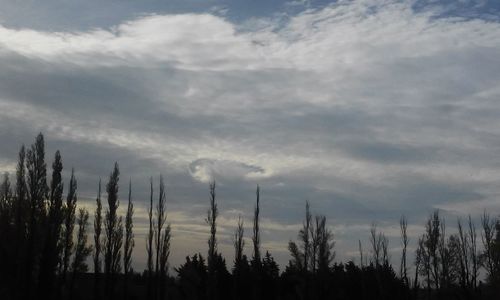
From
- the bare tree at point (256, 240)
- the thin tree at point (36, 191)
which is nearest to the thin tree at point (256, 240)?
the bare tree at point (256, 240)

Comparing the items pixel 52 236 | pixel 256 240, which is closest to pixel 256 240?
pixel 256 240

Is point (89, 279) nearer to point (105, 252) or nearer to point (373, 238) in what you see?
point (105, 252)

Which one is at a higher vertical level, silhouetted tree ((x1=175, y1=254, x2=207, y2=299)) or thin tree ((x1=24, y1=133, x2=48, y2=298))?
thin tree ((x1=24, y1=133, x2=48, y2=298))

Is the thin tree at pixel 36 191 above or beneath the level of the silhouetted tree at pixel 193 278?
above

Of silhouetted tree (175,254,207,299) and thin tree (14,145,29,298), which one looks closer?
thin tree (14,145,29,298)

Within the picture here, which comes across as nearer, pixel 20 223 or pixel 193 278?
pixel 20 223

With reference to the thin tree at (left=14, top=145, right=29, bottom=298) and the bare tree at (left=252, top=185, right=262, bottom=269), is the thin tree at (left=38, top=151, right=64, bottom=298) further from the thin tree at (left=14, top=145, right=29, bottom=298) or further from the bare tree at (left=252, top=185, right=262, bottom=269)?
the bare tree at (left=252, top=185, right=262, bottom=269)

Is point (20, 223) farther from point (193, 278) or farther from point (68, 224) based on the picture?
point (193, 278)

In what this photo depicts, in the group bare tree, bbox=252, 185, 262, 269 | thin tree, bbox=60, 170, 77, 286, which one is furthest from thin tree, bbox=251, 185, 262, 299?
thin tree, bbox=60, 170, 77, 286

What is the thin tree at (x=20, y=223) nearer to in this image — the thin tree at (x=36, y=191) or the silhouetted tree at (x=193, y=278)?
the thin tree at (x=36, y=191)

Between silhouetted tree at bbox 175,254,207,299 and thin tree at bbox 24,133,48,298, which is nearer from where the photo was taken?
thin tree at bbox 24,133,48,298

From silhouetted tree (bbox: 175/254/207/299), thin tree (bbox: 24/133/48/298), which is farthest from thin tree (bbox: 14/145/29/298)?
silhouetted tree (bbox: 175/254/207/299)

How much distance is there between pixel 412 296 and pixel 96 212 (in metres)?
27.2

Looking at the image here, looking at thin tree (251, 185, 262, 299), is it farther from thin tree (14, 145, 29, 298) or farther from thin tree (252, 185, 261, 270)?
thin tree (14, 145, 29, 298)
